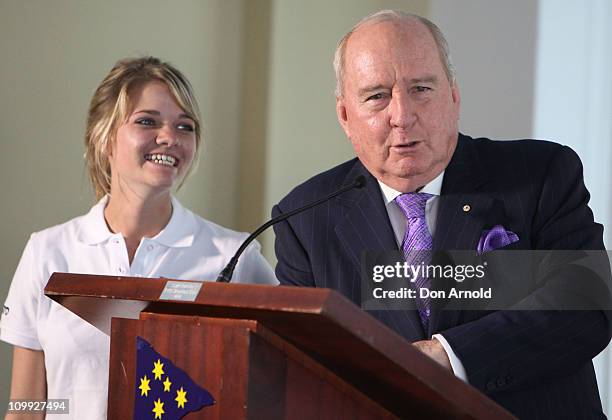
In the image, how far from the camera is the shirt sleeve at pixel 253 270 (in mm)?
2805

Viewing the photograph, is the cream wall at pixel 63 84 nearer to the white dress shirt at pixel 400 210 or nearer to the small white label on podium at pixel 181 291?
the white dress shirt at pixel 400 210

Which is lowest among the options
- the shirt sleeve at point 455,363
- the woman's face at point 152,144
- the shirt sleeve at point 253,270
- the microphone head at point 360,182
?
the shirt sleeve at point 455,363

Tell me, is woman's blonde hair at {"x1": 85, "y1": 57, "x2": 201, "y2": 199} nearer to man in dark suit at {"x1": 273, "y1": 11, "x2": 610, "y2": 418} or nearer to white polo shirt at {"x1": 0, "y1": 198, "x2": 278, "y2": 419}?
white polo shirt at {"x1": 0, "y1": 198, "x2": 278, "y2": 419}

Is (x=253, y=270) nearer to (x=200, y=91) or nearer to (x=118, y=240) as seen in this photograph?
(x=118, y=240)

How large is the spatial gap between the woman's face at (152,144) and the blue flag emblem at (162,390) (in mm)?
1652

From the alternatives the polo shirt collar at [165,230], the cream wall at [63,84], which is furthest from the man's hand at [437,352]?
the cream wall at [63,84]

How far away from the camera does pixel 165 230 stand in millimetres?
2863

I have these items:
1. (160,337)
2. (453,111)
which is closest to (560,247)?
(453,111)

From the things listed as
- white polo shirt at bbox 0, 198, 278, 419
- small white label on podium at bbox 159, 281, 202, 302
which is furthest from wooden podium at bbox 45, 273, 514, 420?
white polo shirt at bbox 0, 198, 278, 419

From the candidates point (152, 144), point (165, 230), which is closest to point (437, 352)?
point (165, 230)

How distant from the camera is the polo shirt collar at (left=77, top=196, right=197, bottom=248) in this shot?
9.32 ft

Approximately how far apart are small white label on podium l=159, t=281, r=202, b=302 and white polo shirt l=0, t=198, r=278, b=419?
5.13ft

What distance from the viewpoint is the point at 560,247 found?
182 centimetres

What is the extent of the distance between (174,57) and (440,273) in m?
2.37
